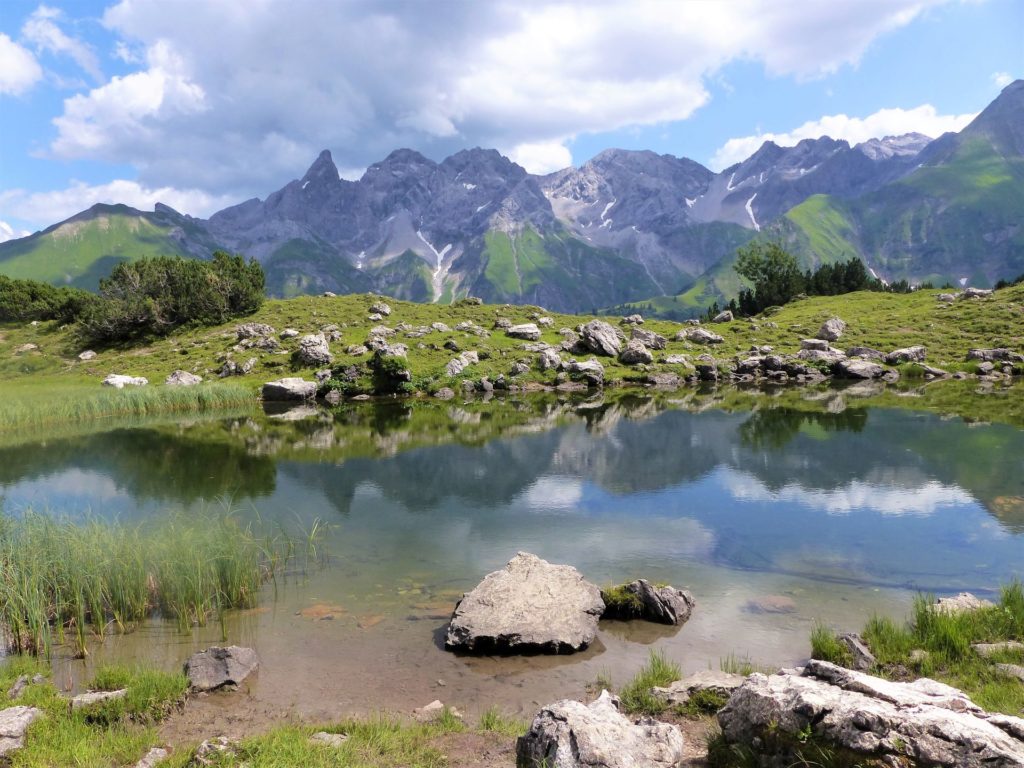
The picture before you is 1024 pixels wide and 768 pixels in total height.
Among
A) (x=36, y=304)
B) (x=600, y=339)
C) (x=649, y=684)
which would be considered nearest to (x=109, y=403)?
(x=600, y=339)

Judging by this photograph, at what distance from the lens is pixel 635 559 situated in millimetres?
21250

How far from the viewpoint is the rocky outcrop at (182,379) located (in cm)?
7269

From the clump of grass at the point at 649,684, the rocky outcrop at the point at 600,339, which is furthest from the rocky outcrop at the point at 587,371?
the clump of grass at the point at 649,684

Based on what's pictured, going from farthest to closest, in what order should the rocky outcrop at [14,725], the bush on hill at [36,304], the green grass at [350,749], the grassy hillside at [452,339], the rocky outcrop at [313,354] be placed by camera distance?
the bush on hill at [36,304]
the grassy hillside at [452,339]
the rocky outcrop at [313,354]
the rocky outcrop at [14,725]
the green grass at [350,749]

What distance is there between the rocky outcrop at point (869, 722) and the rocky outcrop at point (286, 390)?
68936mm

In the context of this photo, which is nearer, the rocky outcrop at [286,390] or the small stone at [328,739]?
the small stone at [328,739]

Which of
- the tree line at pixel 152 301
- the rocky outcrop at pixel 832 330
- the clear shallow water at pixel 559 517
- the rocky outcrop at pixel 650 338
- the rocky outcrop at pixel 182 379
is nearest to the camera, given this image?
the clear shallow water at pixel 559 517

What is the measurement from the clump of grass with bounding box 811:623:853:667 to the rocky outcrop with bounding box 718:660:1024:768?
4430mm

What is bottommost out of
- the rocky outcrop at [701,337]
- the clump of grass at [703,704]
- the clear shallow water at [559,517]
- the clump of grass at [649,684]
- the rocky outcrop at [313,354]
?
the clear shallow water at [559,517]

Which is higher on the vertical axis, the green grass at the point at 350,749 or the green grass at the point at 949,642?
the green grass at the point at 350,749

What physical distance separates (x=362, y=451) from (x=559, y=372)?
43.8 meters

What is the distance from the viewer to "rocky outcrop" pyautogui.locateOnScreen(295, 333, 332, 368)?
80125 mm

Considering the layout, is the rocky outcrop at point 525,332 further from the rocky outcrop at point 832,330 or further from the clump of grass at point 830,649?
the clump of grass at point 830,649

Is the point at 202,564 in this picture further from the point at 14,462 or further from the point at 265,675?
the point at 14,462
